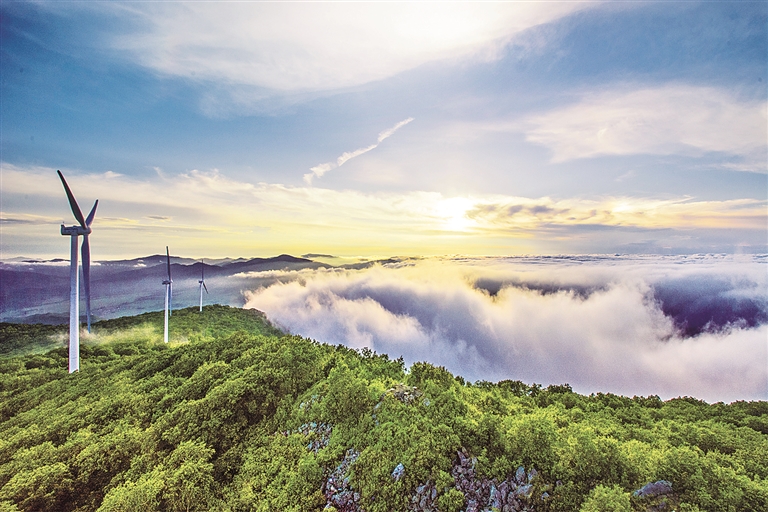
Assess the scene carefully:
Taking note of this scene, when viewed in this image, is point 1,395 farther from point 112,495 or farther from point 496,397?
point 496,397

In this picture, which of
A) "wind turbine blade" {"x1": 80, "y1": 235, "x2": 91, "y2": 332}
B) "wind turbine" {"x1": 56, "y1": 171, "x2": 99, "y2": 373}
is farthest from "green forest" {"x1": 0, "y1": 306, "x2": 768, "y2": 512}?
"wind turbine blade" {"x1": 80, "y1": 235, "x2": 91, "y2": 332}

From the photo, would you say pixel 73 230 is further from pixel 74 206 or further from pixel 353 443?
pixel 353 443

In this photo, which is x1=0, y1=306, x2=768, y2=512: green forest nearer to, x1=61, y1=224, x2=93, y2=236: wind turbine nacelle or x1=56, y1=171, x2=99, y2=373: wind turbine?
x1=56, y1=171, x2=99, y2=373: wind turbine

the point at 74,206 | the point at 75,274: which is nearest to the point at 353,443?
the point at 75,274

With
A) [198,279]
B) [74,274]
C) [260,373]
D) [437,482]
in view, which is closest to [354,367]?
[260,373]

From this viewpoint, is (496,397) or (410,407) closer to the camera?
(410,407)

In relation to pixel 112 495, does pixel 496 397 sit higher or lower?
higher

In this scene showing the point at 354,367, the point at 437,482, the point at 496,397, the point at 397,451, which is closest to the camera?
the point at 437,482
